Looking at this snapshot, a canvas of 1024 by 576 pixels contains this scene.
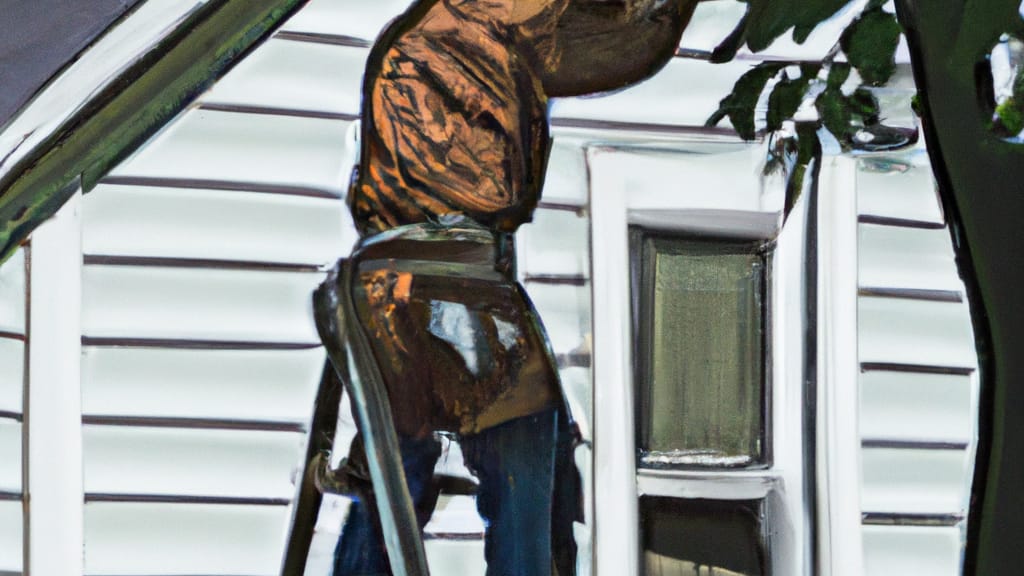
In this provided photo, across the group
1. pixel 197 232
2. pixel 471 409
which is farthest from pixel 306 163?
pixel 471 409

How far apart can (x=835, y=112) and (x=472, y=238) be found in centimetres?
29

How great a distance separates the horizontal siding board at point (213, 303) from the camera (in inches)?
26.0

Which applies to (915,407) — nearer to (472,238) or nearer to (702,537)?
(702,537)

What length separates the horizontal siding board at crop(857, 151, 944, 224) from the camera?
0.71 m

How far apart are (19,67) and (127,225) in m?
0.14

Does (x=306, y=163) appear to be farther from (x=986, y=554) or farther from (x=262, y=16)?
(x=986, y=554)

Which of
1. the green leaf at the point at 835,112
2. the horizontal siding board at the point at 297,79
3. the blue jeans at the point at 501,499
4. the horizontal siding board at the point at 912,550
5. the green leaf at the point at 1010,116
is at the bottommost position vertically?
the horizontal siding board at the point at 912,550

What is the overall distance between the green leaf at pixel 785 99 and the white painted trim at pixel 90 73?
1.38 feet

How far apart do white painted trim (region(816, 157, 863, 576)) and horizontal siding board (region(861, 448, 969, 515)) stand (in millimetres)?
11

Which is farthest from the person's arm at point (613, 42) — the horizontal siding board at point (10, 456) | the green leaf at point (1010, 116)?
the horizontal siding board at point (10, 456)

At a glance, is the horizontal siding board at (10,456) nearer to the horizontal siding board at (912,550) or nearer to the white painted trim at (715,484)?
the white painted trim at (715,484)

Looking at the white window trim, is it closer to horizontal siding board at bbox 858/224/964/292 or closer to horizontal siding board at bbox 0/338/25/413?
horizontal siding board at bbox 858/224/964/292

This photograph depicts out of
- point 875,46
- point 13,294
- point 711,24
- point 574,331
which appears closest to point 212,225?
point 13,294

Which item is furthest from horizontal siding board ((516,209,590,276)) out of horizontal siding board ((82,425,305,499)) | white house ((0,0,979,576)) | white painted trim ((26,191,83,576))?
white painted trim ((26,191,83,576))
